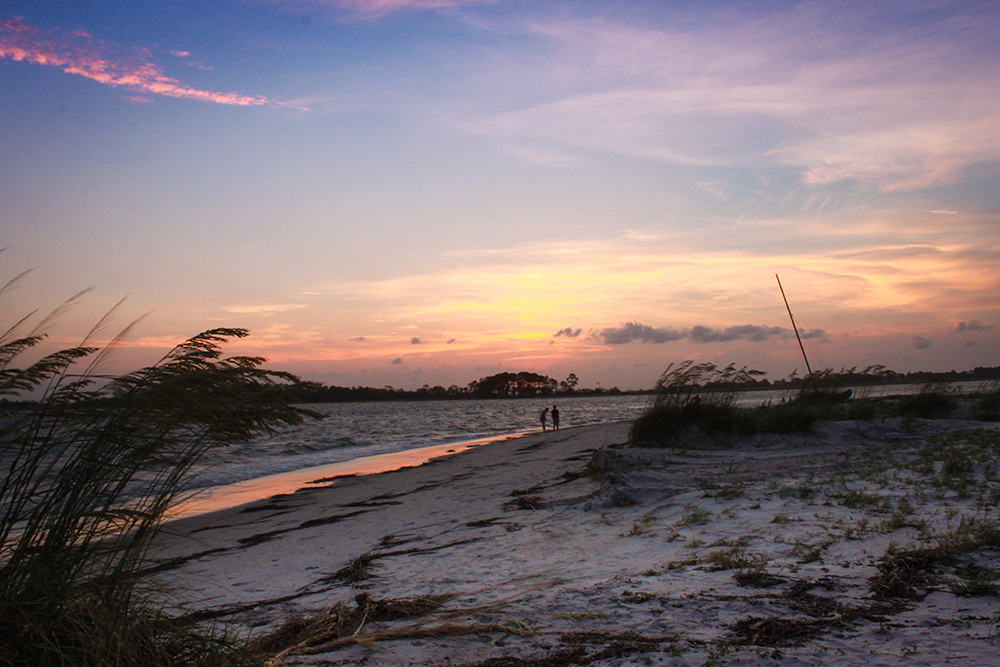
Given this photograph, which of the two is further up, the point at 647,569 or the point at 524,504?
the point at 647,569

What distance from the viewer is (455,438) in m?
32.9

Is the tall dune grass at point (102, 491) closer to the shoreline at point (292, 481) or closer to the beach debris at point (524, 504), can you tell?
the beach debris at point (524, 504)

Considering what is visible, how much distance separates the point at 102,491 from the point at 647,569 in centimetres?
402

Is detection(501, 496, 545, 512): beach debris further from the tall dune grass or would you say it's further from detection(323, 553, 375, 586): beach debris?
the tall dune grass

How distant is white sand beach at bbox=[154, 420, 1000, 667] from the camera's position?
3375 millimetres

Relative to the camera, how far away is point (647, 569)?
4.79m

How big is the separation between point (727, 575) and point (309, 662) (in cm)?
316

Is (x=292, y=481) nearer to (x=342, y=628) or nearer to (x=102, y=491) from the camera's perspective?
(x=342, y=628)

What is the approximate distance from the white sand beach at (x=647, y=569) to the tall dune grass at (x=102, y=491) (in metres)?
0.37

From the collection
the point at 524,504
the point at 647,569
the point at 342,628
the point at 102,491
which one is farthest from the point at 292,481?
the point at 102,491

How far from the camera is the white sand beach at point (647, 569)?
11.1ft

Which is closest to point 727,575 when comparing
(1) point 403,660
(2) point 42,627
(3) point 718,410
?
(1) point 403,660

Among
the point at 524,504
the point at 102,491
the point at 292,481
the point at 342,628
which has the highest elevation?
the point at 102,491

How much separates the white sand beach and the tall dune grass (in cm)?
37
